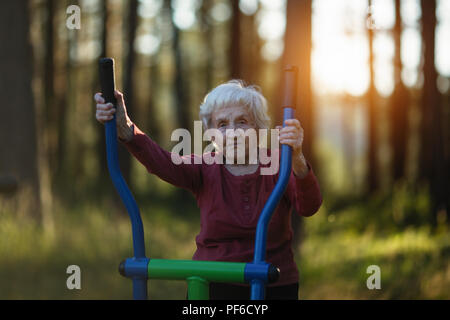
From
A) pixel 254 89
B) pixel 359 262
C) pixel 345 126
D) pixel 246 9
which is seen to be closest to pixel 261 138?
pixel 254 89

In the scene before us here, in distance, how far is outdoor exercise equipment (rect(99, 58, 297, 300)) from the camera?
227 centimetres

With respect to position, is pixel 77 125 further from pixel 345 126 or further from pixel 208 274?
pixel 208 274

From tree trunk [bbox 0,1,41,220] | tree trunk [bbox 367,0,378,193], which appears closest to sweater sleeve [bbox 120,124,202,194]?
tree trunk [bbox 0,1,41,220]

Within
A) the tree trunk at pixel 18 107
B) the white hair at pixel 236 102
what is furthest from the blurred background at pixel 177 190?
the white hair at pixel 236 102

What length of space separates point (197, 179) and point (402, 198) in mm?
6502

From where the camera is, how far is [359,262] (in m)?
5.95

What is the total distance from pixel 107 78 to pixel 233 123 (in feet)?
1.91

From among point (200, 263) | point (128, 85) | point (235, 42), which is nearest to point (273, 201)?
point (200, 263)

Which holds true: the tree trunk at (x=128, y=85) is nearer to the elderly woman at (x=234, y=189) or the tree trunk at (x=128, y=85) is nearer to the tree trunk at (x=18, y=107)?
the tree trunk at (x=18, y=107)

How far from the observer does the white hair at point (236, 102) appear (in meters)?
2.69

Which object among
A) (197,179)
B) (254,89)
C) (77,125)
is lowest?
(197,179)

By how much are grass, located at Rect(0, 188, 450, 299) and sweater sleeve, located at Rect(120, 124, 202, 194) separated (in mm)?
2670

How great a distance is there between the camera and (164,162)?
105 inches

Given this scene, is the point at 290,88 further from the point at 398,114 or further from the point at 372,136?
the point at 372,136
